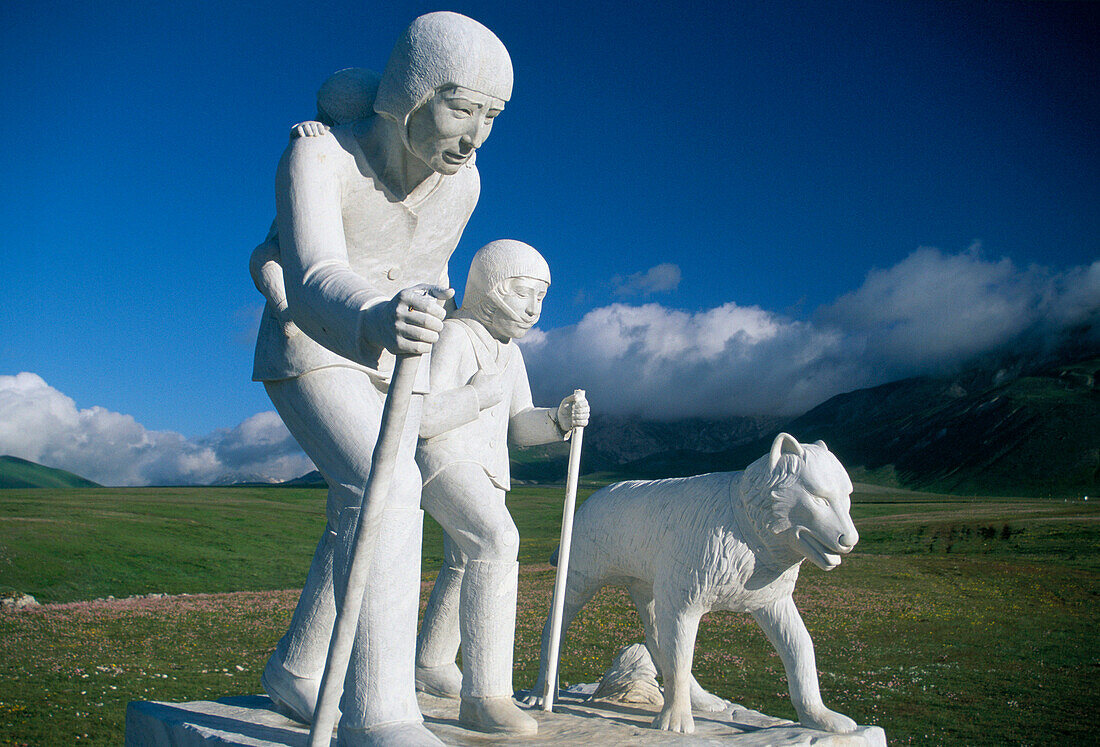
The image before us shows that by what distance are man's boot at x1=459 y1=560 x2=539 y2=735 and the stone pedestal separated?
0.09 metres

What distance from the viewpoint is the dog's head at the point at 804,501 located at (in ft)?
12.5

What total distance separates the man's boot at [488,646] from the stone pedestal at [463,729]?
0.30 ft

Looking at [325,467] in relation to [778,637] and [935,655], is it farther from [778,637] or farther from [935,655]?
[935,655]

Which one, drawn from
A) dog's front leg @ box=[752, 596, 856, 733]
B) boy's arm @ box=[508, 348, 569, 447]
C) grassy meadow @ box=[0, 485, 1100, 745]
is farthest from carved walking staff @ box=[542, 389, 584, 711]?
grassy meadow @ box=[0, 485, 1100, 745]

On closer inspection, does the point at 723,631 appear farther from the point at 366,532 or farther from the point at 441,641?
the point at 366,532

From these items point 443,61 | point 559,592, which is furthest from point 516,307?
point 443,61

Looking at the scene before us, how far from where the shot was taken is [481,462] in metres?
3.93

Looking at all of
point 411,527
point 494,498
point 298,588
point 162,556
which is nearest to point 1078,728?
point 494,498

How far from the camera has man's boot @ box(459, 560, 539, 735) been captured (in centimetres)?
349

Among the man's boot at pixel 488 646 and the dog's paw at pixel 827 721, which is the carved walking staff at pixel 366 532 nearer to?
the man's boot at pixel 488 646

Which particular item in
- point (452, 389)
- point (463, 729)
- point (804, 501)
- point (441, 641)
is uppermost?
point (452, 389)

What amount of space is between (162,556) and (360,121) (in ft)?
52.4

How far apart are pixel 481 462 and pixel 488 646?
86 centimetres

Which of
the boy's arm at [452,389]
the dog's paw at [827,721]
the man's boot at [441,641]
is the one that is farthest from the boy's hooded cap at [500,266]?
the dog's paw at [827,721]
